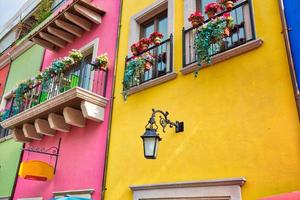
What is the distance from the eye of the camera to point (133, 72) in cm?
659

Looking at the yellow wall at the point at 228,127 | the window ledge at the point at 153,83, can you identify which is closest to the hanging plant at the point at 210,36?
the yellow wall at the point at 228,127

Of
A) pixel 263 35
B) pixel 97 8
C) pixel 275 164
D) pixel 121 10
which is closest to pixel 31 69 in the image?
pixel 97 8

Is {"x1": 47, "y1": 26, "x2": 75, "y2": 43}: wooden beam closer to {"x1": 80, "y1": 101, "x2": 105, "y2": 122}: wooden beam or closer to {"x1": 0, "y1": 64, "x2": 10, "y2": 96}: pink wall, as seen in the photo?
{"x1": 80, "y1": 101, "x2": 105, "y2": 122}: wooden beam

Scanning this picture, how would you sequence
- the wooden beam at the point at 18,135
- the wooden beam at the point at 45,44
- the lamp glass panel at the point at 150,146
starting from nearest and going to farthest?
the lamp glass panel at the point at 150,146, the wooden beam at the point at 18,135, the wooden beam at the point at 45,44

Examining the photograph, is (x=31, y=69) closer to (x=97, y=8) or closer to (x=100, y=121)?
(x=97, y=8)

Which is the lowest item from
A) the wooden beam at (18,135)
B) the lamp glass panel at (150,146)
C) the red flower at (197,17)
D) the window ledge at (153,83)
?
the lamp glass panel at (150,146)

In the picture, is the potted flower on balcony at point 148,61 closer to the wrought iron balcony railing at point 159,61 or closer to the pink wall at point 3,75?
the wrought iron balcony railing at point 159,61

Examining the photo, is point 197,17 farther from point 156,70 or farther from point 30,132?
point 30,132

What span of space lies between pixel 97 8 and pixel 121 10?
0.91 meters

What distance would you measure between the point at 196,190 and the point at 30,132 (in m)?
5.72

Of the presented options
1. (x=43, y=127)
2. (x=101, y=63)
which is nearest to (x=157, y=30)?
(x=101, y=63)

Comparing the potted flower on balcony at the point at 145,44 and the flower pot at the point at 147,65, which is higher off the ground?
the potted flower on balcony at the point at 145,44

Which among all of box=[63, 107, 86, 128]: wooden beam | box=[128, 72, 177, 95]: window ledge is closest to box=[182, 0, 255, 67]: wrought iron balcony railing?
box=[128, 72, 177, 95]: window ledge

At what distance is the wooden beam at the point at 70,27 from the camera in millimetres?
9341
